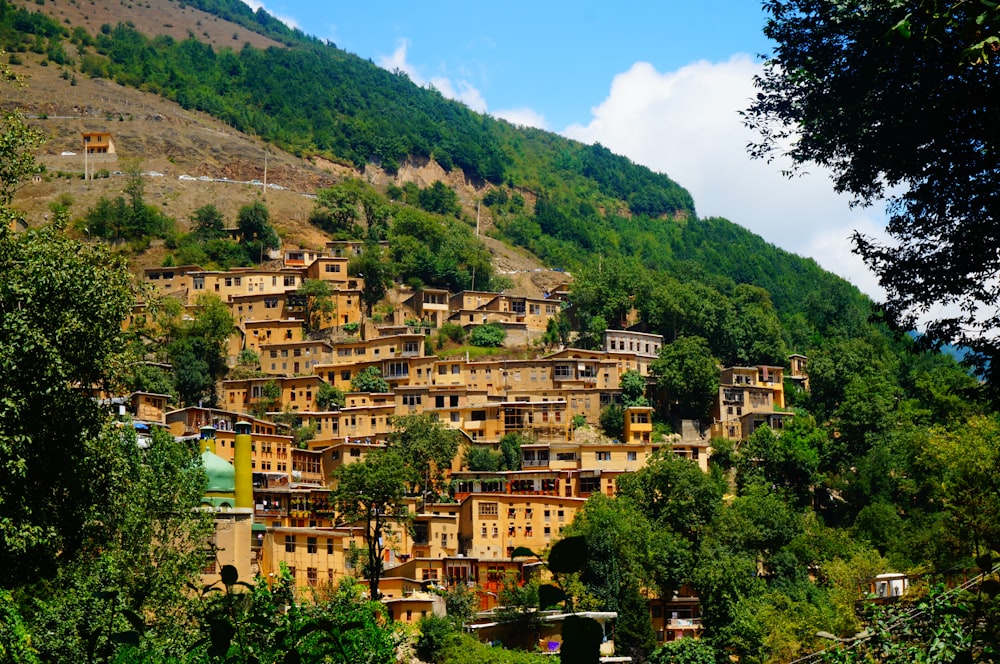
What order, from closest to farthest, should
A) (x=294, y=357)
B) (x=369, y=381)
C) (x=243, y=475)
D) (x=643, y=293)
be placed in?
(x=243, y=475) < (x=369, y=381) < (x=294, y=357) < (x=643, y=293)

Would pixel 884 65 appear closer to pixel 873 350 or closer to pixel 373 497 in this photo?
pixel 373 497

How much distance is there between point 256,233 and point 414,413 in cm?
3779

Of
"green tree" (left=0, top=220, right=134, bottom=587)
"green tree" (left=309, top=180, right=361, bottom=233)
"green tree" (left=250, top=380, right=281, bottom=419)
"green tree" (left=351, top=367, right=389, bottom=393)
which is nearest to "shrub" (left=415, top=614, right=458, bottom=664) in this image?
"green tree" (left=351, top=367, right=389, bottom=393)

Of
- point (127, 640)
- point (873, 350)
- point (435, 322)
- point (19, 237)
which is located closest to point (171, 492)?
point (19, 237)

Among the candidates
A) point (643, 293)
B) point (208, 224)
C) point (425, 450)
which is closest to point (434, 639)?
point (425, 450)

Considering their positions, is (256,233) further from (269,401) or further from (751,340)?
(751,340)

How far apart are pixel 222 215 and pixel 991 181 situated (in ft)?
313

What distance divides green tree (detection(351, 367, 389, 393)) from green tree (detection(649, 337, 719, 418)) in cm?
1637

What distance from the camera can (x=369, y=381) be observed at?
233 ft

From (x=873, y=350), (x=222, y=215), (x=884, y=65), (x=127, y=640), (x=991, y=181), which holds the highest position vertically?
(x=222, y=215)

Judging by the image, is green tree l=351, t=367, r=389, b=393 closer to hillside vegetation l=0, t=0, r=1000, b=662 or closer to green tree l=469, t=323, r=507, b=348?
green tree l=469, t=323, r=507, b=348

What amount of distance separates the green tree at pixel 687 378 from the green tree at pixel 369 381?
16367 mm

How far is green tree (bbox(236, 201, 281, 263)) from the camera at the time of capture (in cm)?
9712

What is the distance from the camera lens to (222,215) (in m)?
103
